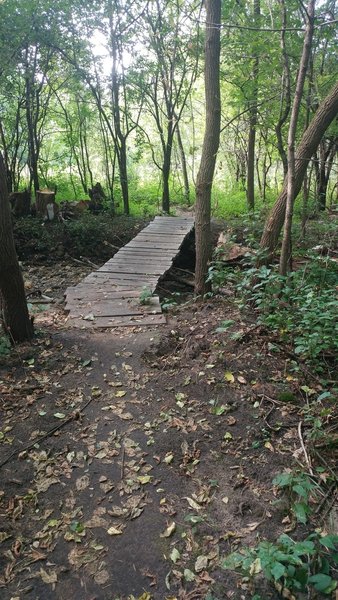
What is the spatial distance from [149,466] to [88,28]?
1065cm

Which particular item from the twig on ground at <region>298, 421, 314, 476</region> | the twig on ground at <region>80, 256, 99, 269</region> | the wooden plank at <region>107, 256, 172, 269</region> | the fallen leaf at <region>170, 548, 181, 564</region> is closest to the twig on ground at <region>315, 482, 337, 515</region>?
the twig on ground at <region>298, 421, 314, 476</region>

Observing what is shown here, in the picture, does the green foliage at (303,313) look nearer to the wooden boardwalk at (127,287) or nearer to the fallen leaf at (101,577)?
the wooden boardwalk at (127,287)

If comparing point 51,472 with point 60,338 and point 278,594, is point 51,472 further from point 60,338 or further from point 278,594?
point 60,338

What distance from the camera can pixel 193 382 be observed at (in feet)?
12.3

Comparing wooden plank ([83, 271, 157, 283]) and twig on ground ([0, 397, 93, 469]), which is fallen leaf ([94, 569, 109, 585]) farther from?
wooden plank ([83, 271, 157, 283])

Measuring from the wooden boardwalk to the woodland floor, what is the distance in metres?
0.71

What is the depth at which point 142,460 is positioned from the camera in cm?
304

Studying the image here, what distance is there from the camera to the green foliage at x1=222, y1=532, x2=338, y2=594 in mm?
1849

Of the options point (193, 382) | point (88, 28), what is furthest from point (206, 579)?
point (88, 28)

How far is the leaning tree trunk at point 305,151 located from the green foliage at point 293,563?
354 centimetres

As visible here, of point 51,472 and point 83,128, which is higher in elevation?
point 83,128

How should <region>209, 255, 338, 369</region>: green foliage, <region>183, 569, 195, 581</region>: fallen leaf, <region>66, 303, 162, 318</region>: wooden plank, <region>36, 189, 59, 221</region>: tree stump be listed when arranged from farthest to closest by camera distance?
<region>36, 189, 59, 221</region>: tree stump → <region>66, 303, 162, 318</region>: wooden plank → <region>209, 255, 338, 369</region>: green foliage → <region>183, 569, 195, 581</region>: fallen leaf

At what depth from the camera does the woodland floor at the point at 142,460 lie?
89.1 inches

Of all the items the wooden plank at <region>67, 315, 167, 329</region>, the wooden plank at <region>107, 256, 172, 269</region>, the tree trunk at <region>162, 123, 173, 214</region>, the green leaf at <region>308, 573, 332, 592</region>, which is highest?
the tree trunk at <region>162, 123, 173, 214</region>
